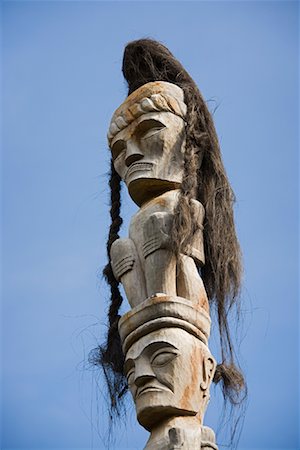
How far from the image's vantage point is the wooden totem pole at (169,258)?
21.0ft

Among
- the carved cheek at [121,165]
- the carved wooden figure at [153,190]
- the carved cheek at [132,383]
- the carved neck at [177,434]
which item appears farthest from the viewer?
the carved cheek at [121,165]

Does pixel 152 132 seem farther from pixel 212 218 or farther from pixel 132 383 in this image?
pixel 132 383

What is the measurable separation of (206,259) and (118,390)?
971 millimetres

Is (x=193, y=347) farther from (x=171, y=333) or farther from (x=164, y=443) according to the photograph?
(x=164, y=443)

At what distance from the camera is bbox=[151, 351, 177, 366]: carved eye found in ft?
21.1

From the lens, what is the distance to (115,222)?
761 centimetres

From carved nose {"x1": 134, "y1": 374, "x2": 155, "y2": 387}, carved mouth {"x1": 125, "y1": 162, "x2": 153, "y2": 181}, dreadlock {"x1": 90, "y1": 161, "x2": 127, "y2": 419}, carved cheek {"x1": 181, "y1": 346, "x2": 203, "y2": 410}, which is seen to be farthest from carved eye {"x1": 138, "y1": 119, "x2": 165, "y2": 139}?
carved nose {"x1": 134, "y1": 374, "x2": 155, "y2": 387}

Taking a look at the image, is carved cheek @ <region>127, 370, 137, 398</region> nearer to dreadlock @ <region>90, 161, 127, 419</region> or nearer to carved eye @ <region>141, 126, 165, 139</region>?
dreadlock @ <region>90, 161, 127, 419</region>

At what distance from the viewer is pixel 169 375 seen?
6375 millimetres

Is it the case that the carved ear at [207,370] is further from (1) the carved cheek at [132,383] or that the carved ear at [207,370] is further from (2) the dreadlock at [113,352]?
(2) the dreadlock at [113,352]

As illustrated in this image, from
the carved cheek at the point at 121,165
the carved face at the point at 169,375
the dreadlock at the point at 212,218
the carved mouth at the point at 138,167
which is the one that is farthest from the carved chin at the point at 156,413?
the carved cheek at the point at 121,165

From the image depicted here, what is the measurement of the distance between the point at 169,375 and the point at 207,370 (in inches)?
10.3

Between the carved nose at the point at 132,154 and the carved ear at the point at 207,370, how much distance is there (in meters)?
1.50

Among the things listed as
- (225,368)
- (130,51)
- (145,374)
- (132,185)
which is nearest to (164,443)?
(145,374)
